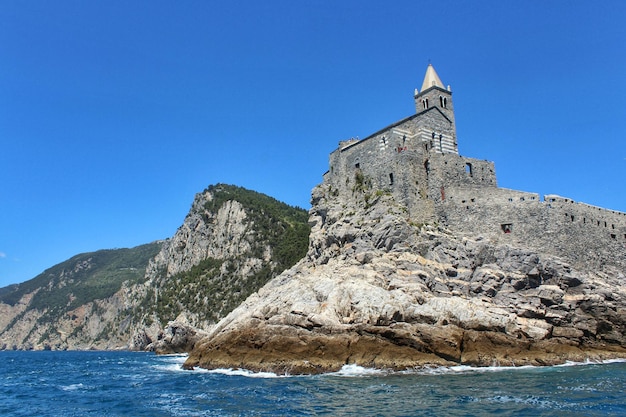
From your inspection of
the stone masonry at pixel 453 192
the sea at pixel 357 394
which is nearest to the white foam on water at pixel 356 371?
the sea at pixel 357 394

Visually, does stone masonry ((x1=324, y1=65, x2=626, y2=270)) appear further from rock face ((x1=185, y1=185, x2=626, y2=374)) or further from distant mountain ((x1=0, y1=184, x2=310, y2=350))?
distant mountain ((x1=0, y1=184, x2=310, y2=350))

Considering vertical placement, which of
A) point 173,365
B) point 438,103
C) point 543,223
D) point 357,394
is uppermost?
point 438,103

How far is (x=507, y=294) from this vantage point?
31.3 metres

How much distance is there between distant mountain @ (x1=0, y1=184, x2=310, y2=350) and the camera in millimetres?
80312

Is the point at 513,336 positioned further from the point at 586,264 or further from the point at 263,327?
the point at 263,327

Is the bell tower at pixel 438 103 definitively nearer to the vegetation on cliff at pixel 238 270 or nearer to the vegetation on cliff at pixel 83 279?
the vegetation on cliff at pixel 238 270

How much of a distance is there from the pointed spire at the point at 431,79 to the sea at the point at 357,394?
2440 cm

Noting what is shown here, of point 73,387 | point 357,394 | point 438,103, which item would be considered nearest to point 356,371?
point 357,394

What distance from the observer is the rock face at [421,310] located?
2697 cm

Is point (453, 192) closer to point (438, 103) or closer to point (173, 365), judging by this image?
point (438, 103)

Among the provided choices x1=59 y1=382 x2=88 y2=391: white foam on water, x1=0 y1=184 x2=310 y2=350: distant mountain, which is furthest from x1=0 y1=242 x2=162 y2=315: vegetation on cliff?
x1=59 y1=382 x2=88 y2=391: white foam on water

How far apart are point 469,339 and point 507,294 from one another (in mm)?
5786

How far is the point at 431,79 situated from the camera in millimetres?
42594

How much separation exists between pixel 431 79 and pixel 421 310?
22.4m
